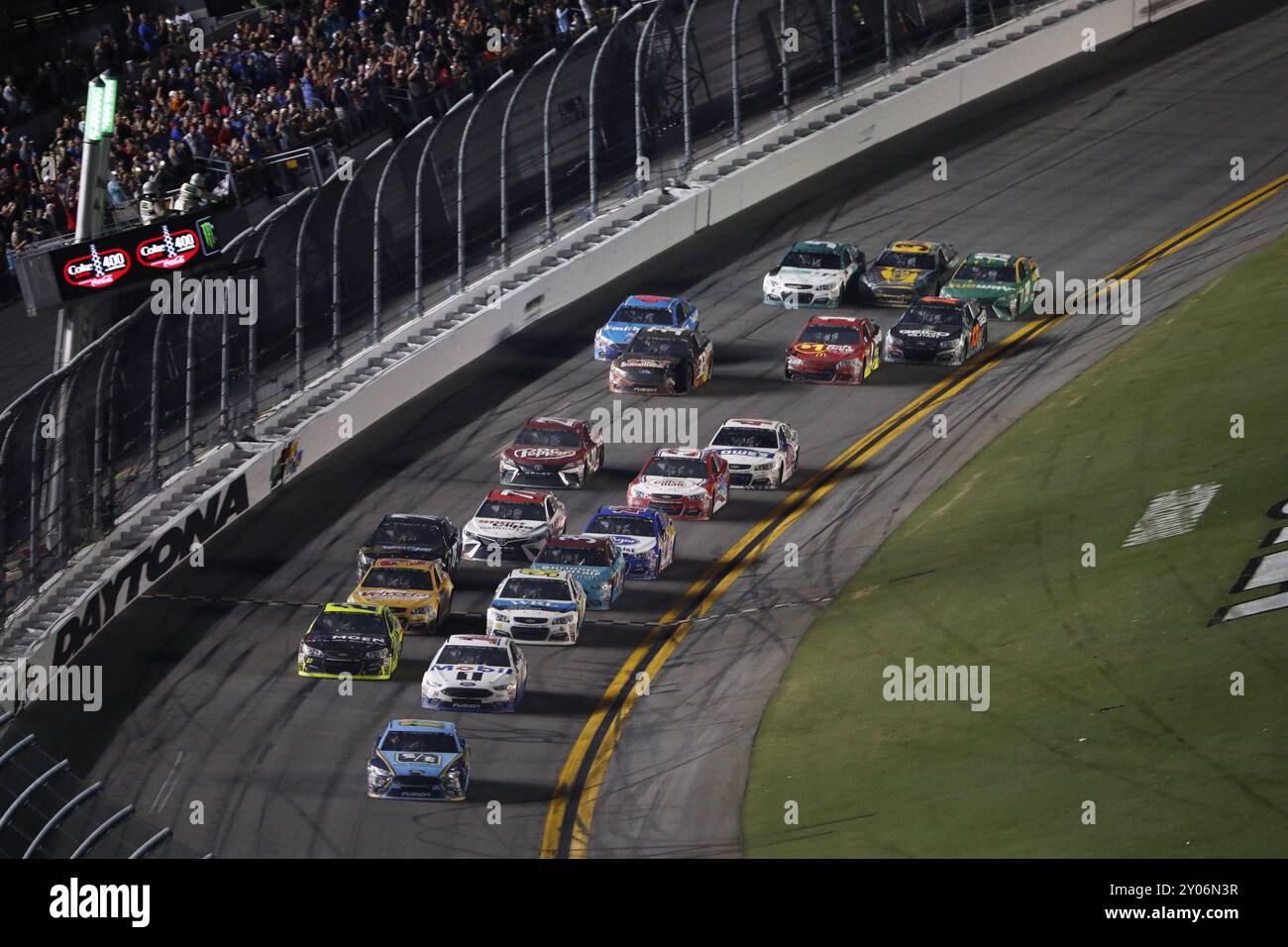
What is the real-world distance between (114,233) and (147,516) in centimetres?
505

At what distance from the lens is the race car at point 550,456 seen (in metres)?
34.8

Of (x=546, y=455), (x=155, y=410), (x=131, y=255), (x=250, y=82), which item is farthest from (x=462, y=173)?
(x=131, y=255)

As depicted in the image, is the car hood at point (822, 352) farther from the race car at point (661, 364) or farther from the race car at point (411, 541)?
the race car at point (411, 541)

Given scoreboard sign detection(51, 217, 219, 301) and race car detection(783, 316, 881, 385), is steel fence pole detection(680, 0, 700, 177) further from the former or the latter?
scoreboard sign detection(51, 217, 219, 301)

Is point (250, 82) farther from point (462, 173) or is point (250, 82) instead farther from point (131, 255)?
point (131, 255)

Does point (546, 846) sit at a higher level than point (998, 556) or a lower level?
lower

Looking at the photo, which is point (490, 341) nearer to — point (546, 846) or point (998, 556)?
point (998, 556)

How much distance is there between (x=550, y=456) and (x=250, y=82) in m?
13.4

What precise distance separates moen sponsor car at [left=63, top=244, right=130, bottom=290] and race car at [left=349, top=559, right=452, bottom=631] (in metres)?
5.84

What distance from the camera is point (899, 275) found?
40.7 meters

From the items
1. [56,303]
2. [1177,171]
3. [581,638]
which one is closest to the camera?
[56,303]
